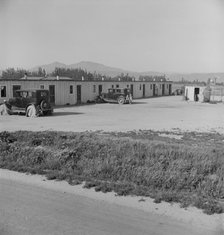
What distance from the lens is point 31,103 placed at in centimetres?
2295

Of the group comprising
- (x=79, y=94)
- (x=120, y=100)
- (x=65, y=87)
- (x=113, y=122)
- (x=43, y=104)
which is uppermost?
(x=65, y=87)

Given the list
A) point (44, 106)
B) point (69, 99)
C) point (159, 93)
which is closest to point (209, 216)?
point (44, 106)

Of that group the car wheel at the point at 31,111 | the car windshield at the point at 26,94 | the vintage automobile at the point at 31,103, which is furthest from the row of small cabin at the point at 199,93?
the car wheel at the point at 31,111

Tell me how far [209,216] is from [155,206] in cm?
91

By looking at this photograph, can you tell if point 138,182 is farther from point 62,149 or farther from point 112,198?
point 62,149

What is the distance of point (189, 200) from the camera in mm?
6016

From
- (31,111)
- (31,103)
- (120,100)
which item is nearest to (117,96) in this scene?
(120,100)

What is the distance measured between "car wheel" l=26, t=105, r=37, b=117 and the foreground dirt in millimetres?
16070

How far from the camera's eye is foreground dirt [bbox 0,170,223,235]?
493 cm

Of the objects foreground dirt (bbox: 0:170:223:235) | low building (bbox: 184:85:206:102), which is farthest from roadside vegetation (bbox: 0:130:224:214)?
low building (bbox: 184:85:206:102)

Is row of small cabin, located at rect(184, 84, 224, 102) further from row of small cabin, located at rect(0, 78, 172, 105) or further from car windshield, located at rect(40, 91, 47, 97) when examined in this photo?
car windshield, located at rect(40, 91, 47, 97)

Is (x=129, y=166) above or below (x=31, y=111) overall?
above

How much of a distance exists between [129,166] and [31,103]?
53.0ft

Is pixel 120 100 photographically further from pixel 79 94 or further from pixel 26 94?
pixel 26 94
